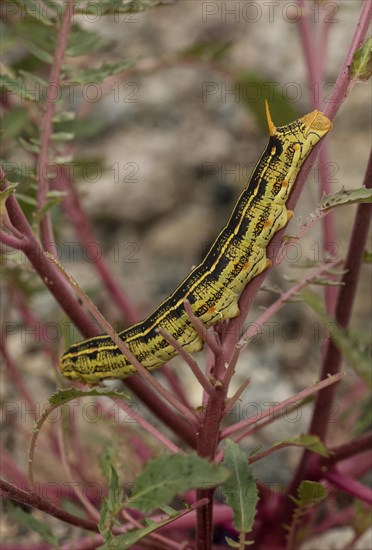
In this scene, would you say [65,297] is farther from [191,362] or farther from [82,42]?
[82,42]

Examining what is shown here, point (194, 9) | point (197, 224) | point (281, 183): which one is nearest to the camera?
point (281, 183)

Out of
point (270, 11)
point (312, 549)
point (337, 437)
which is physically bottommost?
point (312, 549)

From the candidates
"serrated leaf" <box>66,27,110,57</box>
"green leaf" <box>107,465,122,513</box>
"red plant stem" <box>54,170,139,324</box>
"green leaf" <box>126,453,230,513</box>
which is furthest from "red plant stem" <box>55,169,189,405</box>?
→ "green leaf" <box>126,453,230,513</box>

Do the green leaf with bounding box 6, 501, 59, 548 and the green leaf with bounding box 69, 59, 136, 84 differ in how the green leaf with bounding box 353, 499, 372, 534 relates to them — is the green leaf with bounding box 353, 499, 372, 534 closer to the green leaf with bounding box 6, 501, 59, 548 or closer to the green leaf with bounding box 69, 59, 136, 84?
the green leaf with bounding box 6, 501, 59, 548

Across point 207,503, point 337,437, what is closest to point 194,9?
point 337,437

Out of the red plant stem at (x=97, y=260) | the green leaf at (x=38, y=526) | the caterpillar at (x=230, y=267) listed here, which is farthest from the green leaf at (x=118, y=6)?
the green leaf at (x=38, y=526)

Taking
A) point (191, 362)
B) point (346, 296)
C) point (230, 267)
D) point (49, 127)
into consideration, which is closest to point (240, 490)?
point (191, 362)

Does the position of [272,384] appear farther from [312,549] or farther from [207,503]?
[207,503]
